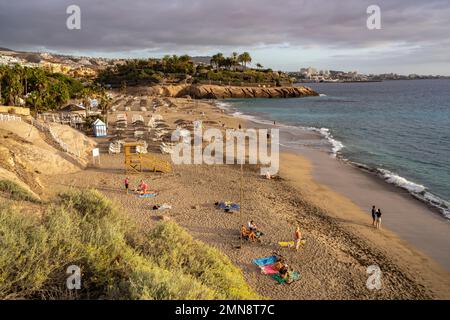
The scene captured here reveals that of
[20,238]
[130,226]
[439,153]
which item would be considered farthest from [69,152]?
[439,153]

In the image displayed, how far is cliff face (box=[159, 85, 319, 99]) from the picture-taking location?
93.9 metres

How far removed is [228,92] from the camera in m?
100

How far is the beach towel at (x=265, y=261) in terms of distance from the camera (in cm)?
1066

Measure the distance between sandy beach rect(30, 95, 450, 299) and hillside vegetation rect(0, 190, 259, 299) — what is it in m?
3.69

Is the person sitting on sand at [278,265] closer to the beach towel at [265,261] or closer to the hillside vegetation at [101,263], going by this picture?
the beach towel at [265,261]

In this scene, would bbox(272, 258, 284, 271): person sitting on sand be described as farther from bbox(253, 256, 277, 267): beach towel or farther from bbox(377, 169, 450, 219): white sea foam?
bbox(377, 169, 450, 219): white sea foam

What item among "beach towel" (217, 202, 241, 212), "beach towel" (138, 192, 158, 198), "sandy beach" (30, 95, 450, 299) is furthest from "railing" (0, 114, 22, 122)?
"beach towel" (217, 202, 241, 212)

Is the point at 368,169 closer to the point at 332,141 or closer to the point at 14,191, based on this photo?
the point at 332,141

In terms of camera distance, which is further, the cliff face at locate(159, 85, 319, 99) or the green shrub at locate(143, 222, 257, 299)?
the cliff face at locate(159, 85, 319, 99)

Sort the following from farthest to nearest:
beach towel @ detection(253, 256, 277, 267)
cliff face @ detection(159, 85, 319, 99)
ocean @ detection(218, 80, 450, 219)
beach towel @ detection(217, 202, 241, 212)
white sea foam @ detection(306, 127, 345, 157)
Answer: cliff face @ detection(159, 85, 319, 99)
white sea foam @ detection(306, 127, 345, 157)
ocean @ detection(218, 80, 450, 219)
beach towel @ detection(217, 202, 241, 212)
beach towel @ detection(253, 256, 277, 267)

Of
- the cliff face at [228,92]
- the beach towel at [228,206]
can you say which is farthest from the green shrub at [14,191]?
the cliff face at [228,92]

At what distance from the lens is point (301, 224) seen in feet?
45.9

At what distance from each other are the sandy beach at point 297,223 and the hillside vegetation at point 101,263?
3.69 m
